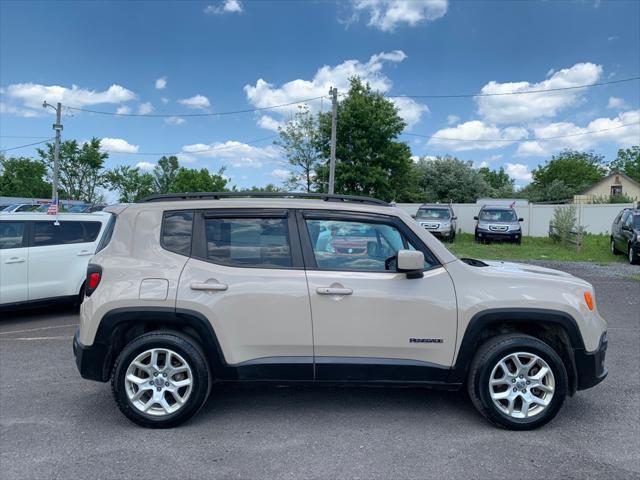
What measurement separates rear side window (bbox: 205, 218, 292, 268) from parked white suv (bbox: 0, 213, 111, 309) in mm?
3511

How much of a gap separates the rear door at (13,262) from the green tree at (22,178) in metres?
63.8

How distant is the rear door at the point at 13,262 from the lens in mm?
6523

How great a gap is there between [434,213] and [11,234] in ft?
56.8

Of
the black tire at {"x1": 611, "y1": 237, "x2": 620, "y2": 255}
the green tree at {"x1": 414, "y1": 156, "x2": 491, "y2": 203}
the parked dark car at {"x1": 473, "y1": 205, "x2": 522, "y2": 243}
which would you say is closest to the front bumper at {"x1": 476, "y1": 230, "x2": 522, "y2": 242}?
the parked dark car at {"x1": 473, "y1": 205, "x2": 522, "y2": 243}

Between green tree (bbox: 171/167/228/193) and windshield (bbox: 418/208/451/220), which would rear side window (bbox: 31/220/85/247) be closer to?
windshield (bbox: 418/208/451/220)

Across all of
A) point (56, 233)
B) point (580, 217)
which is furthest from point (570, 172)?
point (56, 233)

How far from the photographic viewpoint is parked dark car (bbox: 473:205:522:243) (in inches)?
762

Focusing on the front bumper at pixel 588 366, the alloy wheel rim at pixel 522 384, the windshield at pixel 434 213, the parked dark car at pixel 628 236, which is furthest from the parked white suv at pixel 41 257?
the windshield at pixel 434 213

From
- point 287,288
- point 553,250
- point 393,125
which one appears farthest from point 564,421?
point 393,125

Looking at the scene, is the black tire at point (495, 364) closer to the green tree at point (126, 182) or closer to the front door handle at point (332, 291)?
the front door handle at point (332, 291)

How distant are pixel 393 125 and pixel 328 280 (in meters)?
31.8

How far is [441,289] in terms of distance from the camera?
3482mm

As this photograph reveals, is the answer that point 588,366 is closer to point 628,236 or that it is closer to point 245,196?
point 245,196

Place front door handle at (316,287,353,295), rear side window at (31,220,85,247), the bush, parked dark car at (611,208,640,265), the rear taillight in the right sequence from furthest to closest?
the bush < parked dark car at (611,208,640,265) < rear side window at (31,220,85,247) < the rear taillight < front door handle at (316,287,353,295)
